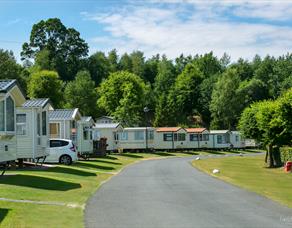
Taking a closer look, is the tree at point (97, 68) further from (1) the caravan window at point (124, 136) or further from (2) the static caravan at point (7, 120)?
(2) the static caravan at point (7, 120)

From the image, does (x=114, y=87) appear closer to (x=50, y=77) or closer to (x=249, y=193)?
(x=50, y=77)

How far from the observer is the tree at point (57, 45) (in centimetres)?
10418

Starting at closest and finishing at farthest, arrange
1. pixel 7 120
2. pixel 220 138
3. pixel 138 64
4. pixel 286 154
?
pixel 7 120, pixel 286 154, pixel 220 138, pixel 138 64

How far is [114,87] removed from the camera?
93750mm

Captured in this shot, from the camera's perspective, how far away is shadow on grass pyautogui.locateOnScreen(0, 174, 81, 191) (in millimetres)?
18641

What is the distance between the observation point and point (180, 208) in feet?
46.1

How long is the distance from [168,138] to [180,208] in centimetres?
5531

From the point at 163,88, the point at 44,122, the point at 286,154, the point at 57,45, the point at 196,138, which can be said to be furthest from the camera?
the point at 163,88

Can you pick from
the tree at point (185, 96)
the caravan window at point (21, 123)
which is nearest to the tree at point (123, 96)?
the tree at point (185, 96)

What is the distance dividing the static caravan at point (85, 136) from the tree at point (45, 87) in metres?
31.2

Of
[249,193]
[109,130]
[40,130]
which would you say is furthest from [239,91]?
[249,193]

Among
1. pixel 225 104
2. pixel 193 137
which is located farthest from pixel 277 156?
pixel 225 104

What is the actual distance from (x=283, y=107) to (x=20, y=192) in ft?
75.3

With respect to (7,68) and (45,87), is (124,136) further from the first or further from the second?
(7,68)
